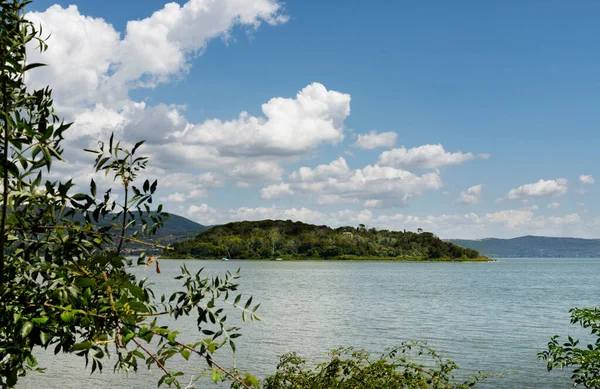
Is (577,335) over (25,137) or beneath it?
beneath

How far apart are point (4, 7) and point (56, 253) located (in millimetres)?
1637

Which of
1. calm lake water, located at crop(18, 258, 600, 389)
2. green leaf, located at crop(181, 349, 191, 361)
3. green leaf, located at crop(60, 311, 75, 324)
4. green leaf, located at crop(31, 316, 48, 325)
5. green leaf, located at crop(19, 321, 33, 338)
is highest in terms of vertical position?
green leaf, located at crop(60, 311, 75, 324)

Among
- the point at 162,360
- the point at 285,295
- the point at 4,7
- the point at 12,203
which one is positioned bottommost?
the point at 285,295

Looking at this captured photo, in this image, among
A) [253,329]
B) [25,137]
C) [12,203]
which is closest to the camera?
[25,137]

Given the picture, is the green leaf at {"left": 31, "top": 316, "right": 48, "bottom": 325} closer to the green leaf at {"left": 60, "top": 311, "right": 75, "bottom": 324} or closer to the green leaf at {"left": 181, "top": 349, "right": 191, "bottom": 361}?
the green leaf at {"left": 60, "top": 311, "right": 75, "bottom": 324}

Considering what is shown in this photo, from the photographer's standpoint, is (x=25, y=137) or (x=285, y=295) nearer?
(x=25, y=137)

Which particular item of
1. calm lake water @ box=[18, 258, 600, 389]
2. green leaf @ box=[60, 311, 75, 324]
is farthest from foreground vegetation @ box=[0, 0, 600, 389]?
calm lake water @ box=[18, 258, 600, 389]

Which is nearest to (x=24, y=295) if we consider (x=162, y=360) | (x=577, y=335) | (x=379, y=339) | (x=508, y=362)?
(x=162, y=360)

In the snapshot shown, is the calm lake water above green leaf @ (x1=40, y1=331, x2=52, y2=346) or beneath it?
beneath

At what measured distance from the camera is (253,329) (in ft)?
136

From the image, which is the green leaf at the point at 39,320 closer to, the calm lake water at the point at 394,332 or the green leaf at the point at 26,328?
the green leaf at the point at 26,328

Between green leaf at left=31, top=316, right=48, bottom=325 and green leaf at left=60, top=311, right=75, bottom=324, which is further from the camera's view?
green leaf at left=31, top=316, right=48, bottom=325

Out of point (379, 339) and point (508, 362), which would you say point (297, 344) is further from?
point (508, 362)

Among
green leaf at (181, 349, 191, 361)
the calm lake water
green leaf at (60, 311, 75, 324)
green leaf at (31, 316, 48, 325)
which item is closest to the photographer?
green leaf at (60, 311, 75, 324)
